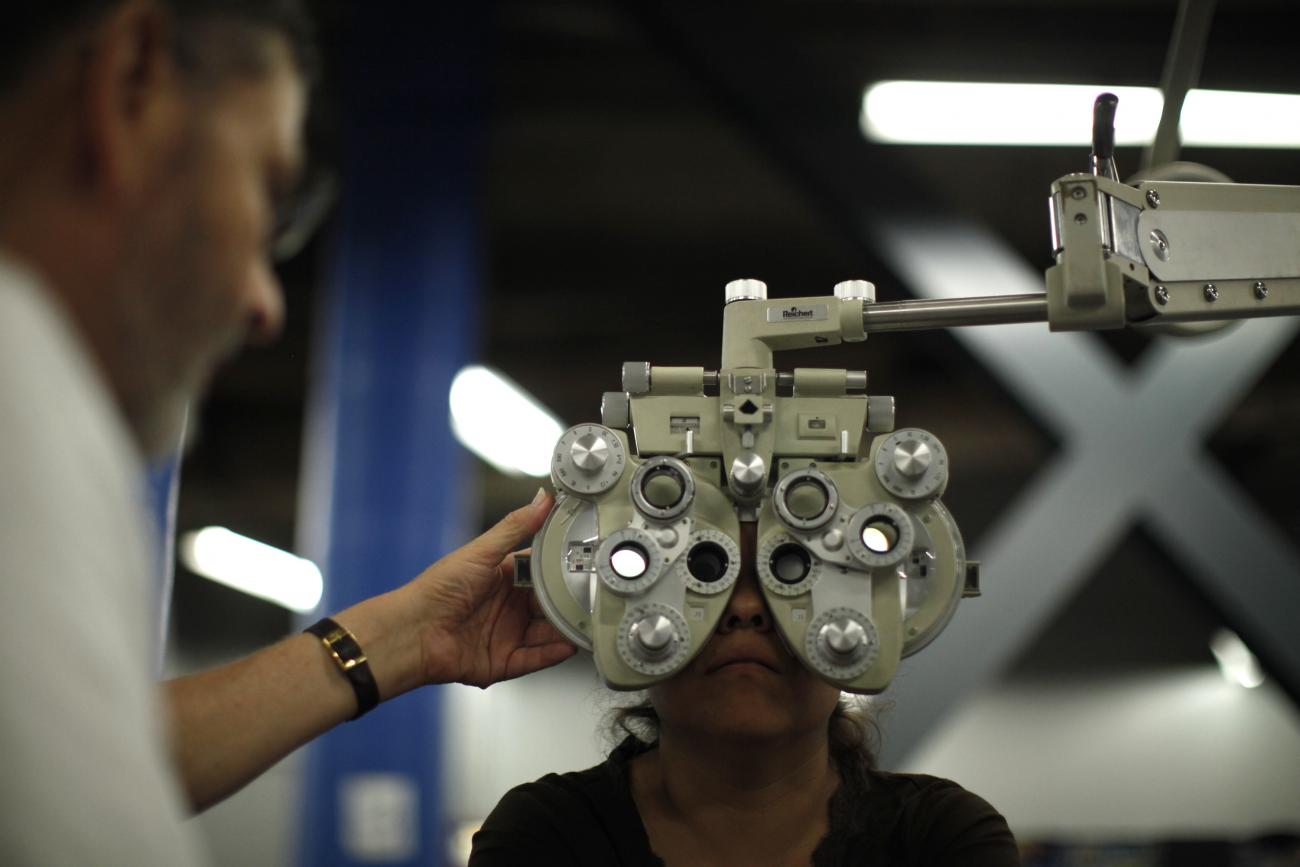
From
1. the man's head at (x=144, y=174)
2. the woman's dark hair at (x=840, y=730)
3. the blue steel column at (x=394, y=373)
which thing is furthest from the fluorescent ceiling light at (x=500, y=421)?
the man's head at (x=144, y=174)

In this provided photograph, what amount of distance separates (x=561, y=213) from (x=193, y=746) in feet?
11.0

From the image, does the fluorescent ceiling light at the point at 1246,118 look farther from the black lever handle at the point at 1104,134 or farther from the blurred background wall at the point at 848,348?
the black lever handle at the point at 1104,134

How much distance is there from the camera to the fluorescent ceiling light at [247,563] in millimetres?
6191

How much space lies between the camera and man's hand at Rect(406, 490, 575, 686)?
3.95 feet

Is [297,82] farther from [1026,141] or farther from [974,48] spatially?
[974,48]

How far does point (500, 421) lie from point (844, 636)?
8.10ft

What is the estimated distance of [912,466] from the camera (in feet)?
3.43

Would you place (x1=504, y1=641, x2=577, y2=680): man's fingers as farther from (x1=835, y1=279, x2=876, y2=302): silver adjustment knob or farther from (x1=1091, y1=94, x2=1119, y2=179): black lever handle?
(x1=1091, y1=94, x2=1119, y2=179): black lever handle

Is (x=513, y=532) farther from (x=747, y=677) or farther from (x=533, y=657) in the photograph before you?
(x=747, y=677)

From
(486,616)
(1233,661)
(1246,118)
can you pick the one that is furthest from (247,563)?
(486,616)

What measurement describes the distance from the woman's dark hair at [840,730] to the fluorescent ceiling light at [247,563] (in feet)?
16.3

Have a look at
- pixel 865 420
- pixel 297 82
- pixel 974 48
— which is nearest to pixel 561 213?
pixel 974 48

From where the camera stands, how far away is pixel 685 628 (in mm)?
1014

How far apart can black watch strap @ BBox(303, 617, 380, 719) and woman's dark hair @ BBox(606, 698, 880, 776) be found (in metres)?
0.29
